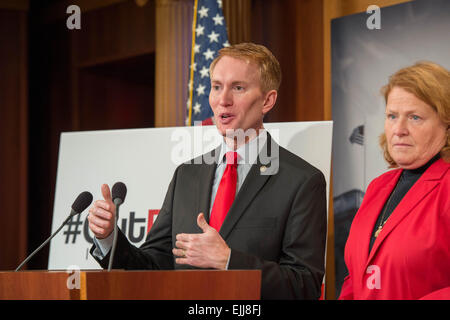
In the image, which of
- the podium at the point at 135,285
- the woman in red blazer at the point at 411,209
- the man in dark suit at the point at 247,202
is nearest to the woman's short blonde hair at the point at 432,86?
the woman in red blazer at the point at 411,209

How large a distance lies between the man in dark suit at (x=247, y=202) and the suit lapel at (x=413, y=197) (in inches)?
9.9

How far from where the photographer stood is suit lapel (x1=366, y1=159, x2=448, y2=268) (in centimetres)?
234

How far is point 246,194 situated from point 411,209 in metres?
0.66

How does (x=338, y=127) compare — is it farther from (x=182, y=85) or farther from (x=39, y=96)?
(x=39, y=96)

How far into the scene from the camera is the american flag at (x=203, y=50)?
420 cm

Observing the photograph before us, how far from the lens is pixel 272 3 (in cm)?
530

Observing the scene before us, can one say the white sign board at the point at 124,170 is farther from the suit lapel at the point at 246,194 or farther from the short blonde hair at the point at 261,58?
the suit lapel at the point at 246,194

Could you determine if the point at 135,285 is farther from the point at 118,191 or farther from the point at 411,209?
the point at 411,209

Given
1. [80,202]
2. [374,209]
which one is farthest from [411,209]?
[80,202]

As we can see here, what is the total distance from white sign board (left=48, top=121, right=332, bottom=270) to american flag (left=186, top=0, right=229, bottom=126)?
48 cm

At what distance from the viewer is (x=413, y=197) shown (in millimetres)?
2365

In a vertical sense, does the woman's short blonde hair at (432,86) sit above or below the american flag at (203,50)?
below
